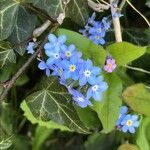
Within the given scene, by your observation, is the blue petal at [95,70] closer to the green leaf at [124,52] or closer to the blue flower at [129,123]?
the green leaf at [124,52]

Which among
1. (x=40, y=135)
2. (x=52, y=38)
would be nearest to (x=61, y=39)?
(x=52, y=38)

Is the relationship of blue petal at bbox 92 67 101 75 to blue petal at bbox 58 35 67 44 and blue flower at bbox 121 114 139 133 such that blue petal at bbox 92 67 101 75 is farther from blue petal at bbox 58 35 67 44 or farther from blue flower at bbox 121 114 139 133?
blue flower at bbox 121 114 139 133

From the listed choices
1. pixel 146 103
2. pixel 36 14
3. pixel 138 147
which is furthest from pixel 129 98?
pixel 36 14

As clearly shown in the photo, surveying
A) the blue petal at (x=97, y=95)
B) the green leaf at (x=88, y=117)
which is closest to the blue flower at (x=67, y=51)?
the blue petal at (x=97, y=95)

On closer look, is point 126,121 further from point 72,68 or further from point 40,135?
point 40,135

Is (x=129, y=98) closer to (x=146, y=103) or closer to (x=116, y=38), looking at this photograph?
(x=146, y=103)

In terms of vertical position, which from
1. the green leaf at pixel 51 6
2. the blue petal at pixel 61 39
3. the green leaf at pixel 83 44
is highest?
the green leaf at pixel 51 6

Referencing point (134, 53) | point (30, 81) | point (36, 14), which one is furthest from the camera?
point (30, 81)
